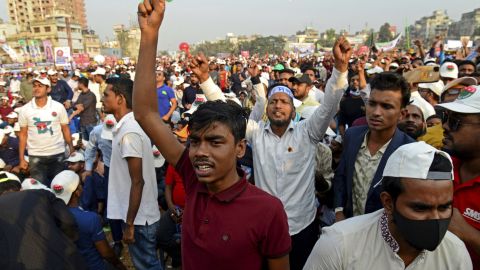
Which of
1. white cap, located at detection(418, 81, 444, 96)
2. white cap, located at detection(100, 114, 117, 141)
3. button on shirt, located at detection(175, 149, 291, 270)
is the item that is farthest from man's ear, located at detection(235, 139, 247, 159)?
white cap, located at detection(418, 81, 444, 96)

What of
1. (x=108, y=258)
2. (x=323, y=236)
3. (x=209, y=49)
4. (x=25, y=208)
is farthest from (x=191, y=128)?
(x=209, y=49)

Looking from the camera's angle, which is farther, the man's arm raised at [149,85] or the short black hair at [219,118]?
the man's arm raised at [149,85]

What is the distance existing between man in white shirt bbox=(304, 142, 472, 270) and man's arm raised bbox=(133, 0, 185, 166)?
0.94 meters

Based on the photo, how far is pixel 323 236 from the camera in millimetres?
1623

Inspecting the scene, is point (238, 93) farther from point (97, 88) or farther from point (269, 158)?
point (269, 158)

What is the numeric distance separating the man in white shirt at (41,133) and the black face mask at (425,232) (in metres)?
5.24

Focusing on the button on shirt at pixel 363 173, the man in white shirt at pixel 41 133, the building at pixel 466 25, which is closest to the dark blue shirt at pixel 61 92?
the man in white shirt at pixel 41 133

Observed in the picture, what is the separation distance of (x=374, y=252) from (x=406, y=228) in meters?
0.18

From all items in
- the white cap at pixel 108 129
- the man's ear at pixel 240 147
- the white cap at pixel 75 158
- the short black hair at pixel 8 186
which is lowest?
the white cap at pixel 75 158

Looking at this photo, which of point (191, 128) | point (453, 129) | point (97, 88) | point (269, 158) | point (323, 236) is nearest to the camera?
point (323, 236)

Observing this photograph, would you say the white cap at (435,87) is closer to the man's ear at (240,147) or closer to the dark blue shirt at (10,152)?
the man's ear at (240,147)

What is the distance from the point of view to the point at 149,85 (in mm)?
1905

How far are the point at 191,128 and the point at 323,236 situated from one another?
815 millimetres

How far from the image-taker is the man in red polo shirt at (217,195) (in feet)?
5.30
